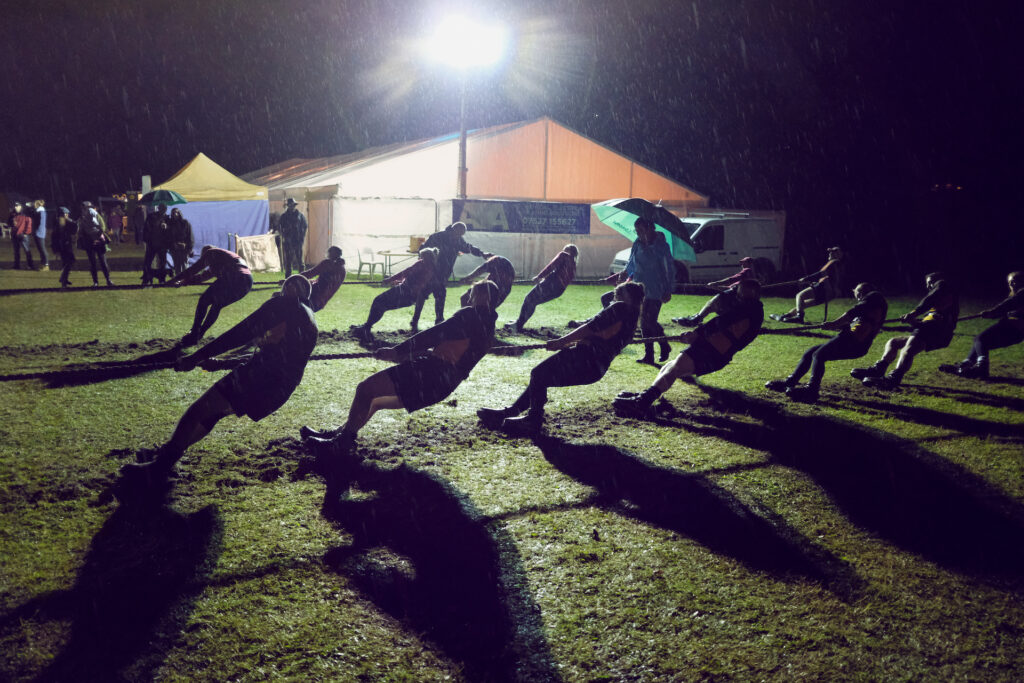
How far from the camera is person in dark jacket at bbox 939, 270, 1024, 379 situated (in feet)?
28.2

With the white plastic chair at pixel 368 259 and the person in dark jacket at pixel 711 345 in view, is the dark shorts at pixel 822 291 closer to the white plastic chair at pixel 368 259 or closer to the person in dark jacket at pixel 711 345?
the person in dark jacket at pixel 711 345

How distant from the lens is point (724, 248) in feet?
61.2

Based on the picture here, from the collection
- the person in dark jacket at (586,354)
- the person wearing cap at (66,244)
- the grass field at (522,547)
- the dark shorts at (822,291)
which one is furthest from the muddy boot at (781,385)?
the person wearing cap at (66,244)

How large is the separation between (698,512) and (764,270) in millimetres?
15853

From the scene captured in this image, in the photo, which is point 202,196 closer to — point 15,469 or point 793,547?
point 15,469

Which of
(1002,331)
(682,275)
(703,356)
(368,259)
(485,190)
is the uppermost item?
(485,190)

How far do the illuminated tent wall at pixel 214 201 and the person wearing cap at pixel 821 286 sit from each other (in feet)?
49.5

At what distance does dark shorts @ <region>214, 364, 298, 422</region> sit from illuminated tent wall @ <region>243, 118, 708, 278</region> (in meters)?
15.1

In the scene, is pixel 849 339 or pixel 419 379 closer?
pixel 419 379

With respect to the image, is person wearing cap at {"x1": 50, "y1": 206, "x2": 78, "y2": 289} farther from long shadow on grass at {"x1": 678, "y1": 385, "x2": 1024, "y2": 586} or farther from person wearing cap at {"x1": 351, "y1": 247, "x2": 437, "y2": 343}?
long shadow on grass at {"x1": 678, "y1": 385, "x2": 1024, "y2": 586}

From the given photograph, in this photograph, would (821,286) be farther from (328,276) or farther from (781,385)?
(328,276)

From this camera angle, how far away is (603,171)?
74.1ft

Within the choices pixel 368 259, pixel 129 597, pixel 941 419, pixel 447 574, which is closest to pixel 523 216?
pixel 368 259

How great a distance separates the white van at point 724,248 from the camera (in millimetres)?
18188
